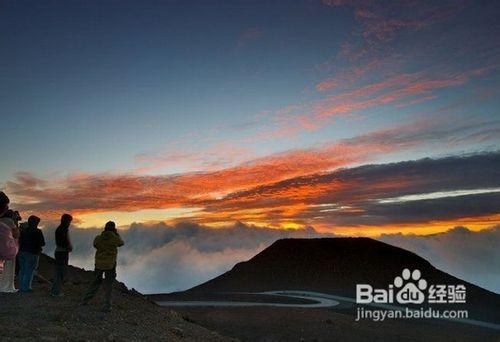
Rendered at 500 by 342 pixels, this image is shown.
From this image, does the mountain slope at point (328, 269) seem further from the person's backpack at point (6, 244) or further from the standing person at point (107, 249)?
the person's backpack at point (6, 244)

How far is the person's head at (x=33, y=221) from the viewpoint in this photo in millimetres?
18047

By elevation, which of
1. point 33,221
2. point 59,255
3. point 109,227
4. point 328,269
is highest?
point 33,221

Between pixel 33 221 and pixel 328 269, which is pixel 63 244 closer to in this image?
pixel 33 221

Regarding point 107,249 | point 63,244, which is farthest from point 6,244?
point 63,244

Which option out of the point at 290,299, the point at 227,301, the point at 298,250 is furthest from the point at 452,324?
the point at 298,250

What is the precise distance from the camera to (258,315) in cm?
2839

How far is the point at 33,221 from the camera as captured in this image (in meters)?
18.1

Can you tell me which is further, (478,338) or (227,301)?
(227,301)

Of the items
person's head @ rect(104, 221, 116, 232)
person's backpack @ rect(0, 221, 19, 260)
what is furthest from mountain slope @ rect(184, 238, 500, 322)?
person's backpack @ rect(0, 221, 19, 260)

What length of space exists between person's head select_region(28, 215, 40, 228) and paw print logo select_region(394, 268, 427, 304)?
28175 mm

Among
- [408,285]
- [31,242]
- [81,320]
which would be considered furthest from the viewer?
[408,285]

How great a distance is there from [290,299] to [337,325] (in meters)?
15.9

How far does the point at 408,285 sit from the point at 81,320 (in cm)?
3142

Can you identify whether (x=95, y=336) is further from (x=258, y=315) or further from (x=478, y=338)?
(x=478, y=338)
